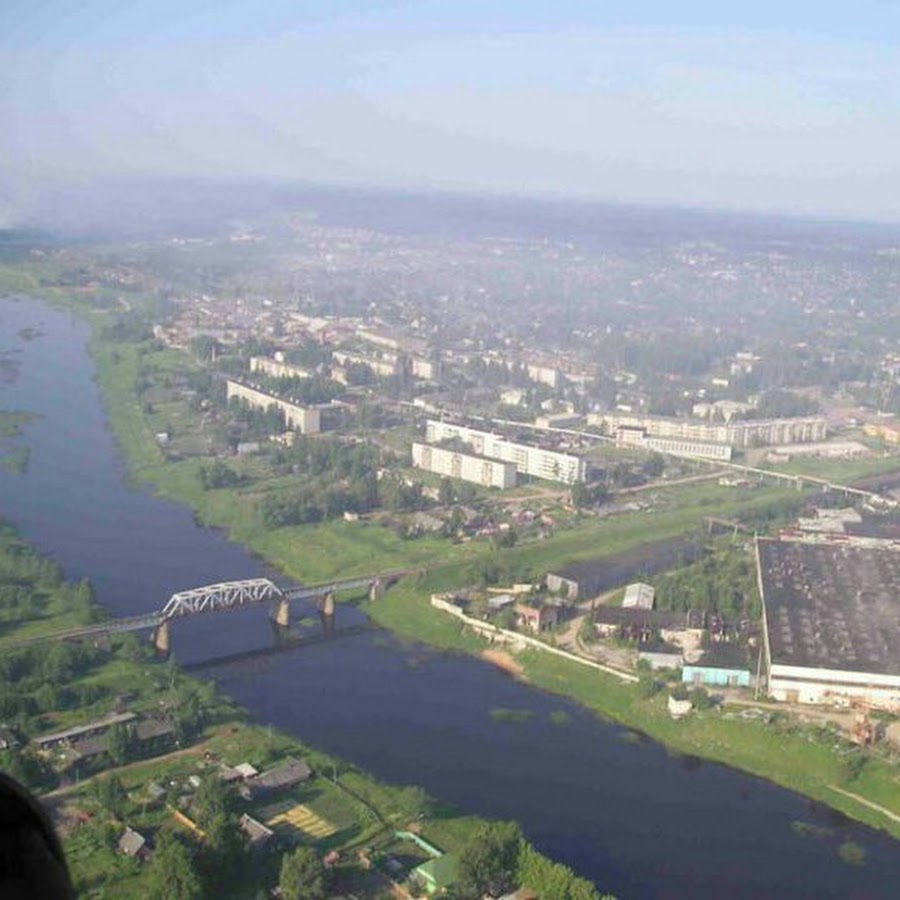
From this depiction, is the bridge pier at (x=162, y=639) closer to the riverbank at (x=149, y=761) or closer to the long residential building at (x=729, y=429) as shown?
the riverbank at (x=149, y=761)

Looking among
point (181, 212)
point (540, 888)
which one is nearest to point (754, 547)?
point (540, 888)

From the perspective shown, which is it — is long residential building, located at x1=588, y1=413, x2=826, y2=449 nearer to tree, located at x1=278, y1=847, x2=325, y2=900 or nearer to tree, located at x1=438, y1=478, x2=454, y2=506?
tree, located at x1=438, y1=478, x2=454, y2=506

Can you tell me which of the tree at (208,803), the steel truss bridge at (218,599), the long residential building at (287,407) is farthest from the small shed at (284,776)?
the long residential building at (287,407)

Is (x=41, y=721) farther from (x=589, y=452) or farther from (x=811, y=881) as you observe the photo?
(x=589, y=452)

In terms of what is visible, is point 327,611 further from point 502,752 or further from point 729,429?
point 729,429

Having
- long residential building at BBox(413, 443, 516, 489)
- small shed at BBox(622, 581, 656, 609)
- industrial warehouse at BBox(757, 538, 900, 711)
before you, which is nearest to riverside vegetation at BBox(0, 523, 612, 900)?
industrial warehouse at BBox(757, 538, 900, 711)
